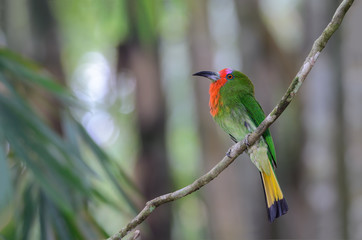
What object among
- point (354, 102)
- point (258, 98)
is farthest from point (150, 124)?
point (354, 102)

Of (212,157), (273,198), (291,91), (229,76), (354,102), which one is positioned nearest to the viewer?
(291,91)

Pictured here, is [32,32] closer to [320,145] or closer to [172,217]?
[172,217]

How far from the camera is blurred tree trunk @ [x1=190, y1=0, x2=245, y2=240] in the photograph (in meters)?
5.49

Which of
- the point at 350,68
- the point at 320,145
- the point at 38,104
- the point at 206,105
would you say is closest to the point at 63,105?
the point at 38,104

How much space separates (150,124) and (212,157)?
0.73 m

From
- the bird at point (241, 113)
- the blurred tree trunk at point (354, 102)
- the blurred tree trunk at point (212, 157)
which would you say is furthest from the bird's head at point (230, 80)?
the blurred tree trunk at point (354, 102)

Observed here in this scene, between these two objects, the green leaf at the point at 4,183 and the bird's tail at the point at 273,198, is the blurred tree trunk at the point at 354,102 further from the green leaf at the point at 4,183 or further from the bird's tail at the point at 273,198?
the green leaf at the point at 4,183

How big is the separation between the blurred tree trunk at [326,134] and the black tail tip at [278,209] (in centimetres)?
296

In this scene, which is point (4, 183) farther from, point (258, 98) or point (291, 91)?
point (258, 98)

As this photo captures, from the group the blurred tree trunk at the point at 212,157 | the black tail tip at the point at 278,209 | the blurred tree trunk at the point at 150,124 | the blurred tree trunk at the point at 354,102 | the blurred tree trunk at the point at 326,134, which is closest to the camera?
the black tail tip at the point at 278,209

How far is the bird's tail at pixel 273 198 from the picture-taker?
5.32 ft

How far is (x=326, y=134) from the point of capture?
4605mm

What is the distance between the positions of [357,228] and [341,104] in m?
2.22

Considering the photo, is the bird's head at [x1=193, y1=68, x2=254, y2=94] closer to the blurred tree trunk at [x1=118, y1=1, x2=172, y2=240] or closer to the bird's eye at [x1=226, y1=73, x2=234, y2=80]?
the bird's eye at [x1=226, y1=73, x2=234, y2=80]
